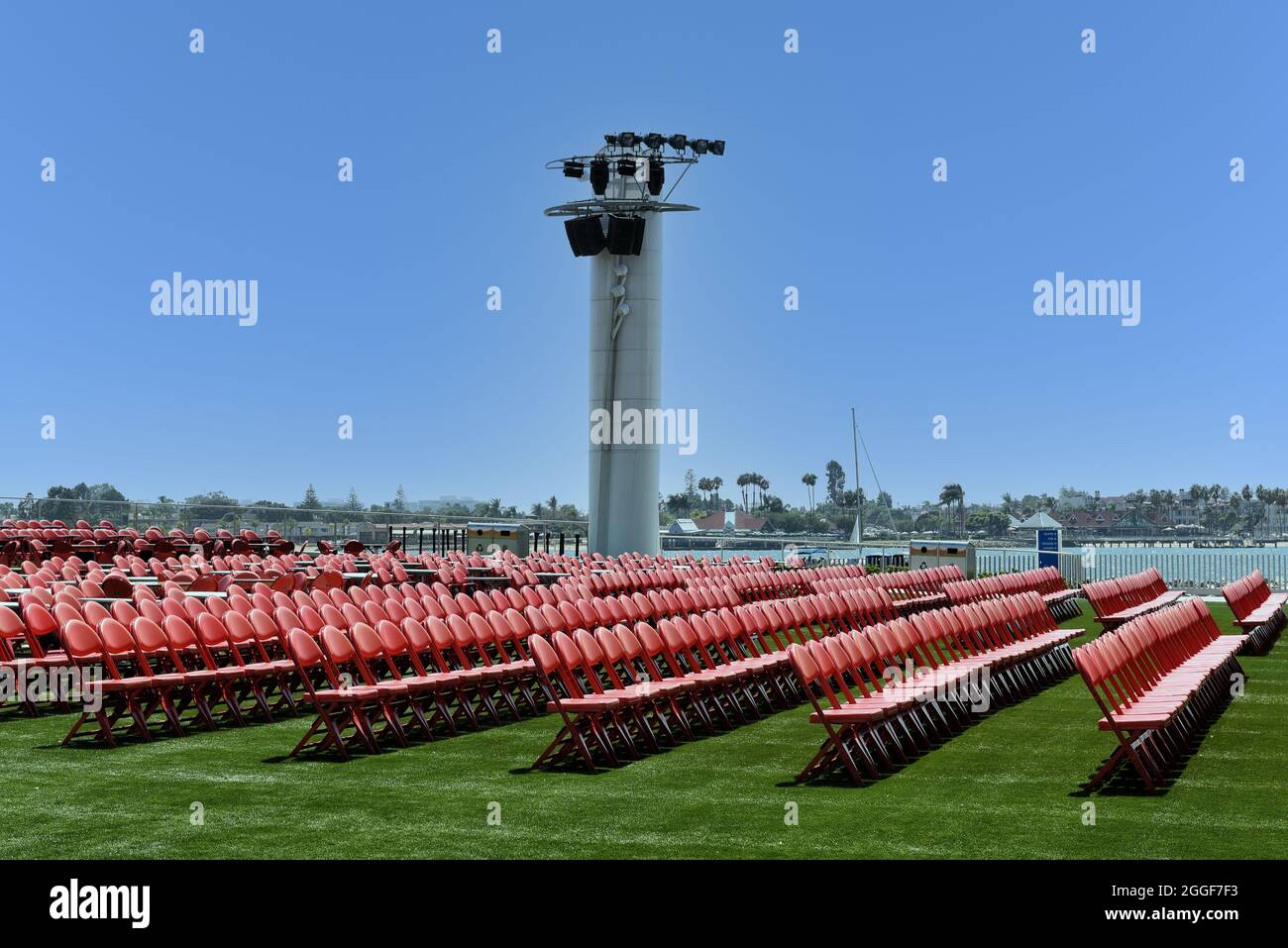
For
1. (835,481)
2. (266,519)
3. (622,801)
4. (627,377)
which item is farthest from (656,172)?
(835,481)

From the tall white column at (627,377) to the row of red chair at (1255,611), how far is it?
11891 mm

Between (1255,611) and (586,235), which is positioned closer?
(1255,611)

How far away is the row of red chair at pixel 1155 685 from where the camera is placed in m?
8.16

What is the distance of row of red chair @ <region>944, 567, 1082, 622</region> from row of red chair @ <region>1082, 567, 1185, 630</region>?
1.04 m

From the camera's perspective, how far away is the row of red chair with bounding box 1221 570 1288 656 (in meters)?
16.6

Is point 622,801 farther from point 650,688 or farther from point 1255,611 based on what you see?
point 1255,611

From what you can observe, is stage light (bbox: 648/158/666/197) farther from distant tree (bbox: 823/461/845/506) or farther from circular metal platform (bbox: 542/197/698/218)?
distant tree (bbox: 823/461/845/506)

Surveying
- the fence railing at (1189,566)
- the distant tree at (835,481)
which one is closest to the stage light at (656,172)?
the fence railing at (1189,566)

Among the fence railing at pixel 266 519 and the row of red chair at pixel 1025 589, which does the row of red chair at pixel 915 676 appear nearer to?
the row of red chair at pixel 1025 589

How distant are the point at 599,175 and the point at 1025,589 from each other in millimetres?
12758

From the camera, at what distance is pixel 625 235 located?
28.5 metres
